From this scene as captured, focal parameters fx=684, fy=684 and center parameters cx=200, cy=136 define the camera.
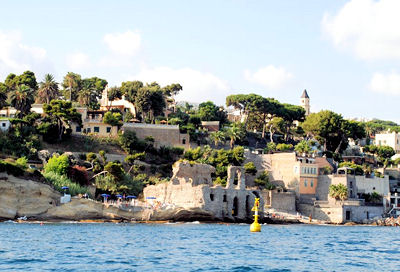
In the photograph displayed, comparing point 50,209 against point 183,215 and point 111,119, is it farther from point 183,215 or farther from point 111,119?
point 111,119

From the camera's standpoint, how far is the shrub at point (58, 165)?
72.2 metres

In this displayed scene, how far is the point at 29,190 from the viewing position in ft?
216

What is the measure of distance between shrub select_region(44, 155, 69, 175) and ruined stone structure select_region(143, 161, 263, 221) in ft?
31.7

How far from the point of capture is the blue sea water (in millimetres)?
33406

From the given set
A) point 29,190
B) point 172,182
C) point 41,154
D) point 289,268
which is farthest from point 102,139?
point 289,268

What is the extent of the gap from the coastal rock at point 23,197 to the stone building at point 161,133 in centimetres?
2519

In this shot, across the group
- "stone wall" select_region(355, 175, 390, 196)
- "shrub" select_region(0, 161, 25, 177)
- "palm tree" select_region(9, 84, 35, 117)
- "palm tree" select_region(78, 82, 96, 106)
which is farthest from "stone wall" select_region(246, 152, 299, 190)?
"shrub" select_region(0, 161, 25, 177)

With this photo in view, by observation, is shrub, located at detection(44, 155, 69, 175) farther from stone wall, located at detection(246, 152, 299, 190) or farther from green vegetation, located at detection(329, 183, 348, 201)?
green vegetation, located at detection(329, 183, 348, 201)

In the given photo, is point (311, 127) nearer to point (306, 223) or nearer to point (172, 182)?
point (306, 223)

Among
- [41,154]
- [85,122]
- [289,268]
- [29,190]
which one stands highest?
[85,122]

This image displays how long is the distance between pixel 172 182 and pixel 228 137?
26465mm

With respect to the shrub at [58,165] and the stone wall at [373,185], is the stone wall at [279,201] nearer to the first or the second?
the stone wall at [373,185]

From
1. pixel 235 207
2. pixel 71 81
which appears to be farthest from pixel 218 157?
pixel 71 81

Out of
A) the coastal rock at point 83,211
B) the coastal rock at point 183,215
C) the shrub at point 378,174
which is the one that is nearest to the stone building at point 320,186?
A: the shrub at point 378,174
